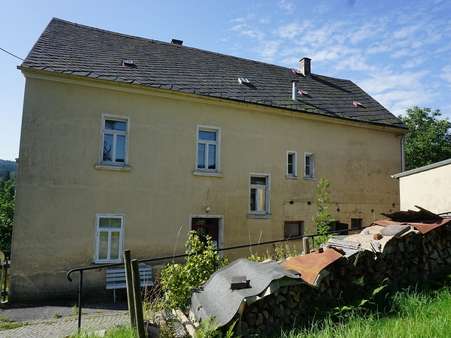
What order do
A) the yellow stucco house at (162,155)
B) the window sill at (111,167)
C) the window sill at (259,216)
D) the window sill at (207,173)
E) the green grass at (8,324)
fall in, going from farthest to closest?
1. the window sill at (259,216)
2. the window sill at (207,173)
3. the window sill at (111,167)
4. the yellow stucco house at (162,155)
5. the green grass at (8,324)

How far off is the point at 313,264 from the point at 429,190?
20.4 feet

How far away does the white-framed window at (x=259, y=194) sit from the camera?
45.5ft

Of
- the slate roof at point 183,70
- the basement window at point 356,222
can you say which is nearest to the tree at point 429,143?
the slate roof at point 183,70

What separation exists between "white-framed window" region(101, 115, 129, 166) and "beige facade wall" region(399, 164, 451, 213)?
8.70 m

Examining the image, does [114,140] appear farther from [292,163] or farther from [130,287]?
[130,287]

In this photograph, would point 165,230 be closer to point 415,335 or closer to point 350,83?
point 415,335

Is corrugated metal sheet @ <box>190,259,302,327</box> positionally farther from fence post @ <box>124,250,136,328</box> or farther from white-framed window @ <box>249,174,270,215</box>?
white-framed window @ <box>249,174,270,215</box>

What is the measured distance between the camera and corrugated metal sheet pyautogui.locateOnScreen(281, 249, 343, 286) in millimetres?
5430

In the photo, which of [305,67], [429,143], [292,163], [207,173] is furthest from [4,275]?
[429,143]

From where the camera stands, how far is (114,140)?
39.1ft

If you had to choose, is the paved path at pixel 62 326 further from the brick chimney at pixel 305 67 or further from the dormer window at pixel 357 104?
the brick chimney at pixel 305 67

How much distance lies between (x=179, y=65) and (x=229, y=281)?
1156 cm

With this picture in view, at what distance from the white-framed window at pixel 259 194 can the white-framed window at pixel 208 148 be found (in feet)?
5.24

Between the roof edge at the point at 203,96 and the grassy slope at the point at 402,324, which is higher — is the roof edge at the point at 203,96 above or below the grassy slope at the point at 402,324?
above
